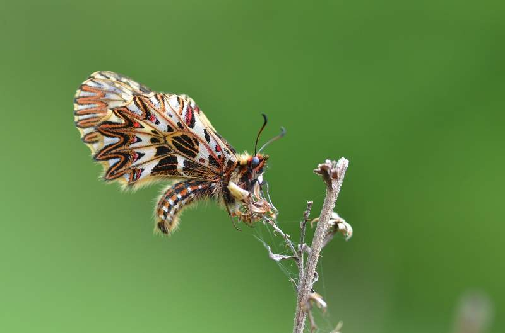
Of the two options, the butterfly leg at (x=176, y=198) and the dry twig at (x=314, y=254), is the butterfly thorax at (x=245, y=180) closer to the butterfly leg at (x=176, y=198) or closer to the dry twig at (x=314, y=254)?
the butterfly leg at (x=176, y=198)

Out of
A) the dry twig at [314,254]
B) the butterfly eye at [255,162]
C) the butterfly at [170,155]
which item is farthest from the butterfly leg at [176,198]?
the dry twig at [314,254]

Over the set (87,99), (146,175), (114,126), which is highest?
(87,99)

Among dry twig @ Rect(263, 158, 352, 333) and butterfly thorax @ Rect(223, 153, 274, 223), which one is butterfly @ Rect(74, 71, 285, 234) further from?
dry twig @ Rect(263, 158, 352, 333)

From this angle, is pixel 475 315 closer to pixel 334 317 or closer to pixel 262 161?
pixel 262 161

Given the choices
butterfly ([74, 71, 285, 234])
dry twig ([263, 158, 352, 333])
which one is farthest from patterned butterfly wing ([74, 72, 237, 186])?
dry twig ([263, 158, 352, 333])

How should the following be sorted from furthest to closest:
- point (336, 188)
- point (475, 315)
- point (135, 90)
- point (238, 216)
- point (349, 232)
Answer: point (135, 90) → point (238, 216) → point (349, 232) → point (336, 188) → point (475, 315)

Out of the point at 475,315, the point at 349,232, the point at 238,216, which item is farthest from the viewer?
the point at 238,216

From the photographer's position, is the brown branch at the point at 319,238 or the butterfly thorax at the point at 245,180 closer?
the brown branch at the point at 319,238

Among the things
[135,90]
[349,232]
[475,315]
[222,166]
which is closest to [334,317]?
[222,166]

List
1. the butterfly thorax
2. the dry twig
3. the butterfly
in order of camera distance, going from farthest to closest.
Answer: the butterfly
the butterfly thorax
the dry twig
